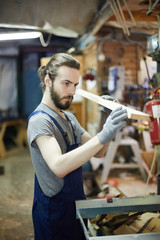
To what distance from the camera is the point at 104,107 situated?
Answer: 6.72 feet

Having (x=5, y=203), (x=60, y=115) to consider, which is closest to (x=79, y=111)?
(x=5, y=203)

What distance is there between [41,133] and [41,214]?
673 millimetres

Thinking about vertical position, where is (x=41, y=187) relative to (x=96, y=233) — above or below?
above

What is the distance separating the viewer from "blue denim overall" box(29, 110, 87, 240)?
1.68 meters

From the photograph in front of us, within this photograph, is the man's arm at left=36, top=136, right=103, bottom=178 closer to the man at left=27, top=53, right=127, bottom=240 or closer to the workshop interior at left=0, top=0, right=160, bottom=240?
the man at left=27, top=53, right=127, bottom=240

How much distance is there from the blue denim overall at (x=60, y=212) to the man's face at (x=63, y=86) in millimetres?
161

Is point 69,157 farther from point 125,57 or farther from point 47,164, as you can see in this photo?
→ point 125,57

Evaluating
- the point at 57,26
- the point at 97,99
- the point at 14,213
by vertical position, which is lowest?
the point at 14,213

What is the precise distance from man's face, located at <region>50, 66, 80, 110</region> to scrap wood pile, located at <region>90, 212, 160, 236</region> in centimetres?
92

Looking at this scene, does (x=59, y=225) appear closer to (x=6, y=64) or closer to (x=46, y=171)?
(x=46, y=171)

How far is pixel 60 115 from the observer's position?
1.89m

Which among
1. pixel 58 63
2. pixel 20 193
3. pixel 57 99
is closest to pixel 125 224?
pixel 57 99

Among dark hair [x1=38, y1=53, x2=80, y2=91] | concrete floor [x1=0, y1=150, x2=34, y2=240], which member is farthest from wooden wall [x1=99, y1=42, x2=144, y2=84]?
dark hair [x1=38, y1=53, x2=80, y2=91]

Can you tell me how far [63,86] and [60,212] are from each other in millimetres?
929
